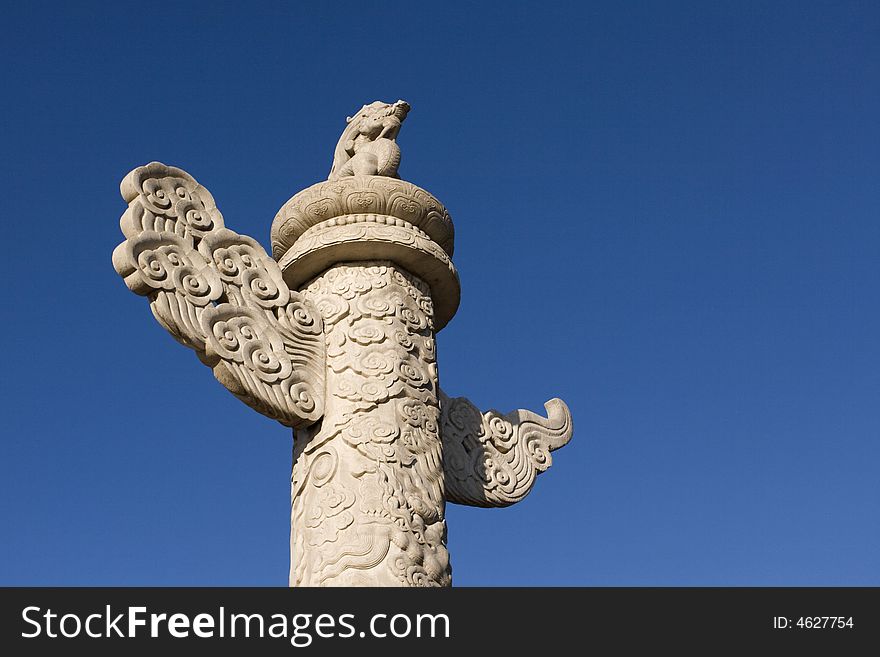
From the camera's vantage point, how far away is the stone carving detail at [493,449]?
6012 millimetres

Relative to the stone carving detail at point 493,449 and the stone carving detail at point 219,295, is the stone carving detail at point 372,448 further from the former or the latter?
the stone carving detail at point 493,449

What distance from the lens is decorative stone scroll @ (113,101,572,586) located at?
17.0 feet

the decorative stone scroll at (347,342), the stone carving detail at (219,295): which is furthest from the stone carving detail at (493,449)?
the stone carving detail at (219,295)

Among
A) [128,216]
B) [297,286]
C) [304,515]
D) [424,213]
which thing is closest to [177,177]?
[128,216]

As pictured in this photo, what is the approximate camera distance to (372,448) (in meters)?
5.29

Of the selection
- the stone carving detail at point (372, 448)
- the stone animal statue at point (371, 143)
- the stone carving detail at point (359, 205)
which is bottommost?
the stone carving detail at point (372, 448)

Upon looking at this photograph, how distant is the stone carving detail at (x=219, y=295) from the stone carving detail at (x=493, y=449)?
2.94 feet

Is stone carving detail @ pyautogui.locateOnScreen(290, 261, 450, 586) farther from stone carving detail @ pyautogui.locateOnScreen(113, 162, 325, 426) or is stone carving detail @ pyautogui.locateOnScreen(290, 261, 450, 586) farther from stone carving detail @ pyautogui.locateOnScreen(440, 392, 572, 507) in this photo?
stone carving detail @ pyautogui.locateOnScreen(440, 392, 572, 507)

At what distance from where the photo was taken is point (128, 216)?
539 centimetres

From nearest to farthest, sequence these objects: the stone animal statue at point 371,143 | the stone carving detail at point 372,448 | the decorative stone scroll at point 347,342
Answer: the stone carving detail at point 372,448, the decorative stone scroll at point 347,342, the stone animal statue at point 371,143

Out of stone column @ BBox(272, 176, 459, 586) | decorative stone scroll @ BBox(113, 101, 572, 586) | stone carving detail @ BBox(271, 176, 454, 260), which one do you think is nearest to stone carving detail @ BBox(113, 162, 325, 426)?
decorative stone scroll @ BBox(113, 101, 572, 586)

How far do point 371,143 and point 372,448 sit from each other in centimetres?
191

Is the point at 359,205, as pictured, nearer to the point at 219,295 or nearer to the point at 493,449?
the point at 219,295
